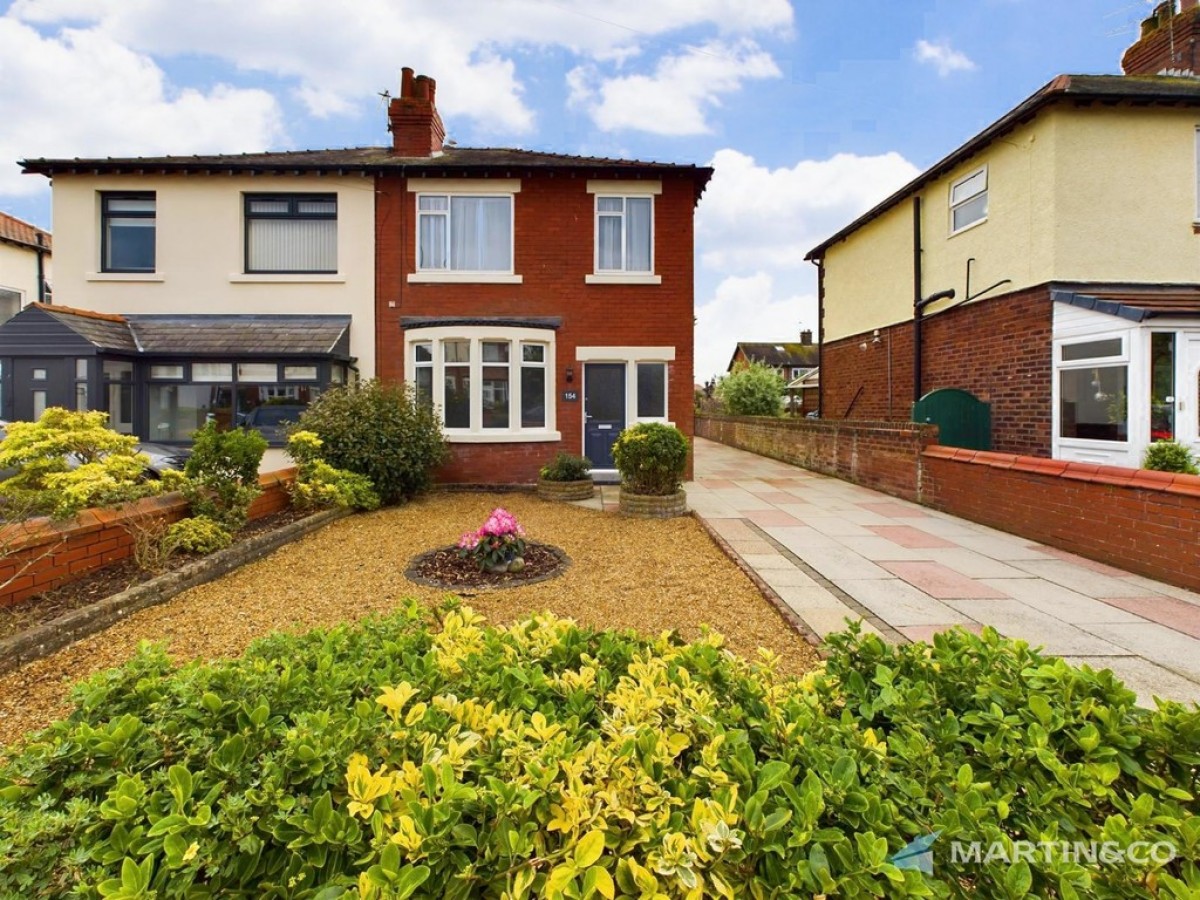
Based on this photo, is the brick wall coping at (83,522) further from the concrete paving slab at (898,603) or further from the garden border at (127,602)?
the concrete paving slab at (898,603)

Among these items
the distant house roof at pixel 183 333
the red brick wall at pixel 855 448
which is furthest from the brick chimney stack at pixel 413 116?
the red brick wall at pixel 855 448

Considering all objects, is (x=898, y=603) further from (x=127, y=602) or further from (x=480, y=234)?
(x=480, y=234)

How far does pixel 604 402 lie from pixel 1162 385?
866cm

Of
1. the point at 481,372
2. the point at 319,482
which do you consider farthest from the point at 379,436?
the point at 481,372

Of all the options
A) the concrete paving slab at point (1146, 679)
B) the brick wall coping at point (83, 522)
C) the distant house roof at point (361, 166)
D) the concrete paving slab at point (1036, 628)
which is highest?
the distant house roof at point (361, 166)

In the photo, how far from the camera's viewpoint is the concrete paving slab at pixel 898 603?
445cm

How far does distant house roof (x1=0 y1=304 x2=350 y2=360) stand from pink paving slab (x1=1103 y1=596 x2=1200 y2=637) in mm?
11519

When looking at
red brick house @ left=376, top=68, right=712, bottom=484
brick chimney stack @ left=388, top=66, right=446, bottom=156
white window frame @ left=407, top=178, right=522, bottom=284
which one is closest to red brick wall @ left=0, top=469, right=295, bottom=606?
red brick house @ left=376, top=68, right=712, bottom=484

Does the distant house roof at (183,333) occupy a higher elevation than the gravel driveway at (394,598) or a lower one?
higher

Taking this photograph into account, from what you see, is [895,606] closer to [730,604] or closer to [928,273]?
[730,604]

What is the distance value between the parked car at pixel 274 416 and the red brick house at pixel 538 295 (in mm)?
1772

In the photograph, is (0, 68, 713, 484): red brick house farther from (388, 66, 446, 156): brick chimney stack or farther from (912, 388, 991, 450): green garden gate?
(912, 388, 991, 450): green garden gate

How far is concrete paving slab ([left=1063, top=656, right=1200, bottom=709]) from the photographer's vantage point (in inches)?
128

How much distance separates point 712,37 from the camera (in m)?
11.7
